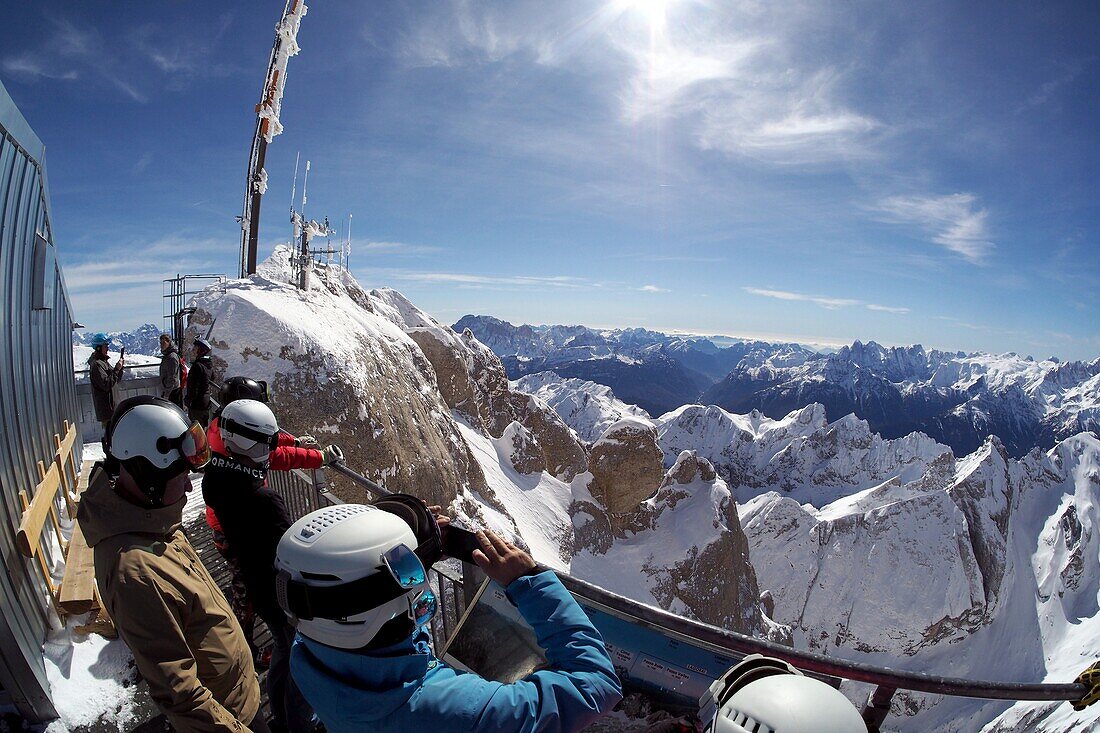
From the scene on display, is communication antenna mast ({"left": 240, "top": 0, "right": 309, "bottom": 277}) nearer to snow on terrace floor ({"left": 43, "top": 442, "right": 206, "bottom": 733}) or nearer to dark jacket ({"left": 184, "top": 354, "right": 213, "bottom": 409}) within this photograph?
dark jacket ({"left": 184, "top": 354, "right": 213, "bottom": 409})

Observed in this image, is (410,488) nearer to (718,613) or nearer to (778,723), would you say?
(778,723)

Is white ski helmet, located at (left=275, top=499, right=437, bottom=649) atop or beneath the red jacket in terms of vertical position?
atop

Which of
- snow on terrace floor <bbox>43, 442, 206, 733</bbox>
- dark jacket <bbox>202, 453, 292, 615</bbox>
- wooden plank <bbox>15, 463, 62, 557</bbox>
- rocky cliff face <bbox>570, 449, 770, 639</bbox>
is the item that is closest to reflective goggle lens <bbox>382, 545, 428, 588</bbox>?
dark jacket <bbox>202, 453, 292, 615</bbox>

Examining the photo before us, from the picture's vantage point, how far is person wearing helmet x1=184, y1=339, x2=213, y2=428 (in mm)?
10562

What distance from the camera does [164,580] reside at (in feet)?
9.50

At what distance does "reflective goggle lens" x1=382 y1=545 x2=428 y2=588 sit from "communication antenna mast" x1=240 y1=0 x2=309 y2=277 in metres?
25.5

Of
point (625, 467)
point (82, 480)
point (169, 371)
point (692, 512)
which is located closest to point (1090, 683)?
point (82, 480)

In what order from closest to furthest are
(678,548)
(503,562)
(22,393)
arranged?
(503,562) → (22,393) → (678,548)

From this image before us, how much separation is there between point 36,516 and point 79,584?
794mm

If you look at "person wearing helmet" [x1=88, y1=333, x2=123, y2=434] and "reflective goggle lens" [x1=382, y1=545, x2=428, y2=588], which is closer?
"reflective goggle lens" [x1=382, y1=545, x2=428, y2=588]

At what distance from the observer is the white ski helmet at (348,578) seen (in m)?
1.94

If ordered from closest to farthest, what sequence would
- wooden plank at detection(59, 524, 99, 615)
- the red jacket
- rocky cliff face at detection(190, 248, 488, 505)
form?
wooden plank at detection(59, 524, 99, 615)
the red jacket
rocky cliff face at detection(190, 248, 488, 505)

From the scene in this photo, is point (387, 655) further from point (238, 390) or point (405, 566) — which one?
point (238, 390)

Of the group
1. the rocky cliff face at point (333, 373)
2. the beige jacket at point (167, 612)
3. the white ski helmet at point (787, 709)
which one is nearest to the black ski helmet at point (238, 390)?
the beige jacket at point (167, 612)
